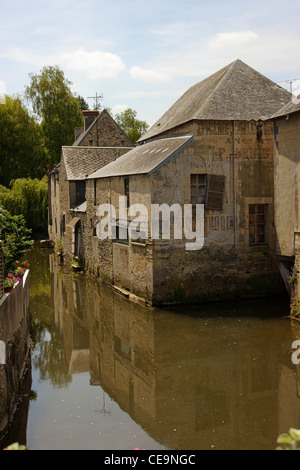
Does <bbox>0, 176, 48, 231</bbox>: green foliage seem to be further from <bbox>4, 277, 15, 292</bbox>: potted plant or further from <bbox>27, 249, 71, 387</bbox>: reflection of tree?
<bbox>4, 277, 15, 292</bbox>: potted plant

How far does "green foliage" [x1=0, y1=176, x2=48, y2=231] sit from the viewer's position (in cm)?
3147

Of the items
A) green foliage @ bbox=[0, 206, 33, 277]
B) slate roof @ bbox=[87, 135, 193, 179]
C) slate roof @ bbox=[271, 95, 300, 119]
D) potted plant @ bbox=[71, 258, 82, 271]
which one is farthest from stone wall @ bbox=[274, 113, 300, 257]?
potted plant @ bbox=[71, 258, 82, 271]

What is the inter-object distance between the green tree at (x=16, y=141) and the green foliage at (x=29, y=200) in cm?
479

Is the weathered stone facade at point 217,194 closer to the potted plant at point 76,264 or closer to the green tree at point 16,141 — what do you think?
the potted plant at point 76,264

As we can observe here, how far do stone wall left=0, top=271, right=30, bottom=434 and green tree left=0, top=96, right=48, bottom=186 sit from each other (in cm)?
2914

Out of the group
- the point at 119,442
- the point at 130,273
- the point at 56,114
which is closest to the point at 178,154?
the point at 130,273

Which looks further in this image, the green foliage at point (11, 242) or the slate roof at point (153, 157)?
the slate roof at point (153, 157)

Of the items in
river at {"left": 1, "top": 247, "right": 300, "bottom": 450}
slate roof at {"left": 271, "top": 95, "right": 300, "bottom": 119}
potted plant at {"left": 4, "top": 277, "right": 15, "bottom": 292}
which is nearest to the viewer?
river at {"left": 1, "top": 247, "right": 300, "bottom": 450}

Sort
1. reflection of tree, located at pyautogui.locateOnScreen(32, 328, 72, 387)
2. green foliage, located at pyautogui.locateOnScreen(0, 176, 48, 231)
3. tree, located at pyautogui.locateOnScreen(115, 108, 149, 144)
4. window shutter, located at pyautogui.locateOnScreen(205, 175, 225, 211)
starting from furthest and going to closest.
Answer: tree, located at pyautogui.locateOnScreen(115, 108, 149, 144), green foliage, located at pyautogui.locateOnScreen(0, 176, 48, 231), window shutter, located at pyautogui.locateOnScreen(205, 175, 225, 211), reflection of tree, located at pyautogui.locateOnScreen(32, 328, 72, 387)

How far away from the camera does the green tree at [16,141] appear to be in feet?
120

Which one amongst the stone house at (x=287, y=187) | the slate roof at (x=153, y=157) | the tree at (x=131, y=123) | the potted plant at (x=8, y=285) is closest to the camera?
the potted plant at (x=8, y=285)

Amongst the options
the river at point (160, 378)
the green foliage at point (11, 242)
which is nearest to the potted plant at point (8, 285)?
the green foliage at point (11, 242)

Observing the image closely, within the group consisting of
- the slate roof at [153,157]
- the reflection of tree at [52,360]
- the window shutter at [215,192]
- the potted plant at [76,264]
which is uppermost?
the slate roof at [153,157]

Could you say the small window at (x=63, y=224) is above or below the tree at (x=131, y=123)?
below
